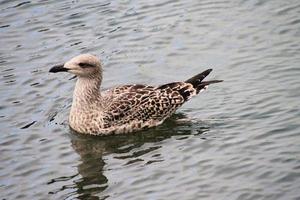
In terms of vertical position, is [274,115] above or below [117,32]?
below

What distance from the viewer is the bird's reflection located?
12.5 metres

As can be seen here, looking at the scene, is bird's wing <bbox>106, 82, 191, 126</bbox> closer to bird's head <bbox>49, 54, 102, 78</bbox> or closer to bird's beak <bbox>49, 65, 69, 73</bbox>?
bird's head <bbox>49, 54, 102, 78</bbox>

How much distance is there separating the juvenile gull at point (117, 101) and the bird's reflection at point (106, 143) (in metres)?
0.17

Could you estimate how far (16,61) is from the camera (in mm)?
17047

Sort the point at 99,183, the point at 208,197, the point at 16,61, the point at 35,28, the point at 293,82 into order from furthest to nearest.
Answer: the point at 35,28 < the point at 16,61 < the point at 293,82 < the point at 99,183 < the point at 208,197

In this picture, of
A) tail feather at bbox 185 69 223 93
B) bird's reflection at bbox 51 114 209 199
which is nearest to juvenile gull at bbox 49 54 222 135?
tail feather at bbox 185 69 223 93

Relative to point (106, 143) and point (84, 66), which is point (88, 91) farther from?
point (106, 143)

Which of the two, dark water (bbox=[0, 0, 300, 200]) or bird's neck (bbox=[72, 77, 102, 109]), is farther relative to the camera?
bird's neck (bbox=[72, 77, 102, 109])

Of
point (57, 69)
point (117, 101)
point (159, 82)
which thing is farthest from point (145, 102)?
→ point (57, 69)

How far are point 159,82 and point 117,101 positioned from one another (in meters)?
1.48

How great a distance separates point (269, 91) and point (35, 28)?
658 centimetres

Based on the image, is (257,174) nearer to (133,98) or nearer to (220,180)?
(220,180)

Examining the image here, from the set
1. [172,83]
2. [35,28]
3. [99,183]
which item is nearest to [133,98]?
[172,83]

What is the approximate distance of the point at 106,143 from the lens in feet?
45.6
